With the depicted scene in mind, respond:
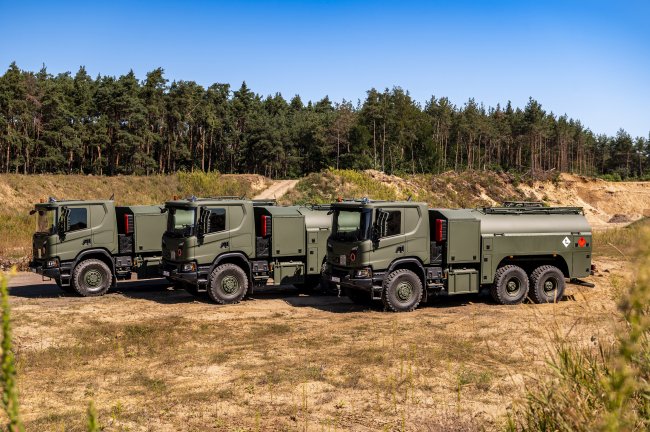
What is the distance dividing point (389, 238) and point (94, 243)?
8.57 metres

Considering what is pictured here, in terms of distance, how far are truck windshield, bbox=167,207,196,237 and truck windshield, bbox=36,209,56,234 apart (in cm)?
331

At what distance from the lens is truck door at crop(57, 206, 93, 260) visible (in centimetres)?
1620

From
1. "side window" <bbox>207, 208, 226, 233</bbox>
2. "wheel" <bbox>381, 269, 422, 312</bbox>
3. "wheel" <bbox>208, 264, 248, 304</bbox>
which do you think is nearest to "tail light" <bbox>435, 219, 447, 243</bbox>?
"wheel" <bbox>381, 269, 422, 312</bbox>

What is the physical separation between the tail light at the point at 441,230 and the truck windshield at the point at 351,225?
1.94 metres

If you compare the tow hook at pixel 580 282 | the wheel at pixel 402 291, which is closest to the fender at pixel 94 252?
the wheel at pixel 402 291

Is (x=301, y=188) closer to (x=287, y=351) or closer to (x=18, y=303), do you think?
(x=18, y=303)

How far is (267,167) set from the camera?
8375cm

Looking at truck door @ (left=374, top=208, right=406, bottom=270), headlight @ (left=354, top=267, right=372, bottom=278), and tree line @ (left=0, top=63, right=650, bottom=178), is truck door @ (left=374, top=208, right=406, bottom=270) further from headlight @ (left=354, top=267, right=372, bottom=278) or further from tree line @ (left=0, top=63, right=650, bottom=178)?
tree line @ (left=0, top=63, right=650, bottom=178)

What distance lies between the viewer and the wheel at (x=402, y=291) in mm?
14328

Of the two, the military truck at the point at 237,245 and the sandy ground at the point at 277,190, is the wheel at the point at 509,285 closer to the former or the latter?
the military truck at the point at 237,245

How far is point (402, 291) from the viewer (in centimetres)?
1452

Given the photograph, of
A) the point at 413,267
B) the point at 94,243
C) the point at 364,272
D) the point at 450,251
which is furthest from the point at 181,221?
the point at 450,251

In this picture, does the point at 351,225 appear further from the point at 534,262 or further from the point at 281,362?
the point at 534,262

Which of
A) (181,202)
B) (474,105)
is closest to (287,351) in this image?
(181,202)
